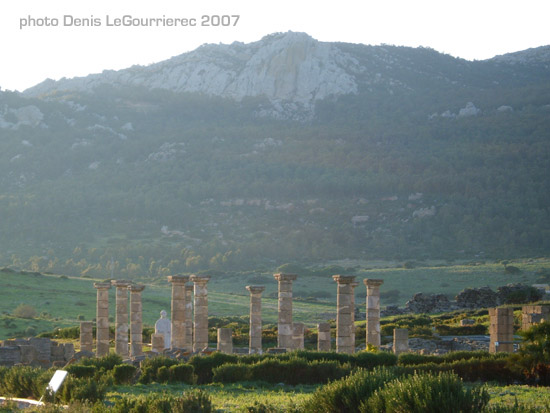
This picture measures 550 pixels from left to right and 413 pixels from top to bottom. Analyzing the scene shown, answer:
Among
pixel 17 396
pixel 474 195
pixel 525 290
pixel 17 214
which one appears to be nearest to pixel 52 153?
pixel 17 214

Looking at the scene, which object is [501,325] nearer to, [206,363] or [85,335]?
[206,363]

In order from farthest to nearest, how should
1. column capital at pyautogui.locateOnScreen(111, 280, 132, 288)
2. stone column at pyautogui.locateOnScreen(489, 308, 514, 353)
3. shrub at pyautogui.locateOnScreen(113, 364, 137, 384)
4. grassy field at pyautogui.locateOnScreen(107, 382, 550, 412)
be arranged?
column capital at pyautogui.locateOnScreen(111, 280, 132, 288) < stone column at pyautogui.locateOnScreen(489, 308, 514, 353) < shrub at pyautogui.locateOnScreen(113, 364, 137, 384) < grassy field at pyautogui.locateOnScreen(107, 382, 550, 412)

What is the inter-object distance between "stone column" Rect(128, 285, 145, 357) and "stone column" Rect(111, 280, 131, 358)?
0.94 feet

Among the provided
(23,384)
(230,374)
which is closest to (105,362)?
(230,374)

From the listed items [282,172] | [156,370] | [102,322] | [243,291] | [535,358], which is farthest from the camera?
[282,172]

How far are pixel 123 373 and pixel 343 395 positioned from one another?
29.4 ft

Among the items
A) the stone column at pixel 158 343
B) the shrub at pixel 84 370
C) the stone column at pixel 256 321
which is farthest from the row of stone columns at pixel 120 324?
the shrub at pixel 84 370

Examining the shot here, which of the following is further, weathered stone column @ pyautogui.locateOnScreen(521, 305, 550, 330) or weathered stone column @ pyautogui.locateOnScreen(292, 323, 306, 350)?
weathered stone column @ pyautogui.locateOnScreen(292, 323, 306, 350)

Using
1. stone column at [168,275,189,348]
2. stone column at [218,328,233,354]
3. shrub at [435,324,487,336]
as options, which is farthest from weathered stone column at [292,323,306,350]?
shrub at [435,324,487,336]

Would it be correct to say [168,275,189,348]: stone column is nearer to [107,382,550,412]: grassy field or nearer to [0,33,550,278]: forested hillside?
[107,382,550,412]: grassy field

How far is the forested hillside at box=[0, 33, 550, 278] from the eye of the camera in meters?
107

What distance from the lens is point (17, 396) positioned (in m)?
17.8

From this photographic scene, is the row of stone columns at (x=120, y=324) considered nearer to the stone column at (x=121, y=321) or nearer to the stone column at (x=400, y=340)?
the stone column at (x=121, y=321)

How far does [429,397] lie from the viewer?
11273 mm
